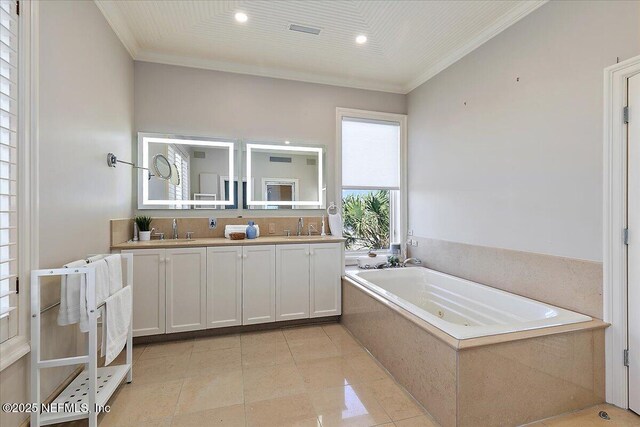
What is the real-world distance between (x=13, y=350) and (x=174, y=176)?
2015 mm

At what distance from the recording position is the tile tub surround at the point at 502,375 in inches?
63.0

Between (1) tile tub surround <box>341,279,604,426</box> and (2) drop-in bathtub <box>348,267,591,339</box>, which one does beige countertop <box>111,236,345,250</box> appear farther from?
(1) tile tub surround <box>341,279,604,426</box>

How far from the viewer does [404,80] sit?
149 inches

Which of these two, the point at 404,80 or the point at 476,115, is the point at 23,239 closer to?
the point at 476,115

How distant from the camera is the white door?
1.77m

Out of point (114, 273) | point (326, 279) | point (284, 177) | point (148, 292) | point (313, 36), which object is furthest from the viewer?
point (284, 177)

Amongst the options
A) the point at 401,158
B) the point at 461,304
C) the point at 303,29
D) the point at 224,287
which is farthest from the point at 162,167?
the point at 461,304

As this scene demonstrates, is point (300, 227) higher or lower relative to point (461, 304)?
higher

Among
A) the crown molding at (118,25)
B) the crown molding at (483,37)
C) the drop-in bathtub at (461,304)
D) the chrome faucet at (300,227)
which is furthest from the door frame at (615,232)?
the crown molding at (118,25)

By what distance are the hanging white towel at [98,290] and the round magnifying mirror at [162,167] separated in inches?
55.4

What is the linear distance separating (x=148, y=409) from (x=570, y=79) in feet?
11.7

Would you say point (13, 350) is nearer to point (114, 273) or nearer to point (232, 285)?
point (114, 273)

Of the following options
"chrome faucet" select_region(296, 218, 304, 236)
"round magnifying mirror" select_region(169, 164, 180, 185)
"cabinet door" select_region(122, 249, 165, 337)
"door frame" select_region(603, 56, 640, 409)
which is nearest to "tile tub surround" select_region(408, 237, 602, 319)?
"door frame" select_region(603, 56, 640, 409)

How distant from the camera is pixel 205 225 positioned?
3.25 m
